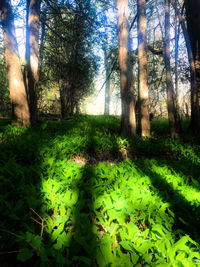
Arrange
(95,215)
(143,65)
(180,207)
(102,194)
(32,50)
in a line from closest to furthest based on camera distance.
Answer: (95,215) < (180,207) < (102,194) < (143,65) < (32,50)

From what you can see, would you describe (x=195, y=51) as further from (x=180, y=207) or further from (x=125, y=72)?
(x=180, y=207)

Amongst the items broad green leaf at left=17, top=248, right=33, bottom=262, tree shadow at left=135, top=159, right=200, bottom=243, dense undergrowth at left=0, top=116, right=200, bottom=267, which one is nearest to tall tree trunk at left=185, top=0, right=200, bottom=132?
dense undergrowth at left=0, top=116, right=200, bottom=267

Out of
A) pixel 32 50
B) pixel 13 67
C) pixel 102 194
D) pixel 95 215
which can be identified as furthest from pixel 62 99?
pixel 95 215

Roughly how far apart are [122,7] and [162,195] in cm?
570

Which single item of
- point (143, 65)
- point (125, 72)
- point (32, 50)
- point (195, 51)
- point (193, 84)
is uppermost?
point (32, 50)

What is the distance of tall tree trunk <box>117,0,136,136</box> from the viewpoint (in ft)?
16.4

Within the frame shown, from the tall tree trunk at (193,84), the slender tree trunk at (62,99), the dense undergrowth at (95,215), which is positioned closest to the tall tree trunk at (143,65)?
the tall tree trunk at (193,84)

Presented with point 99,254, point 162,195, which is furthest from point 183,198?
point 99,254

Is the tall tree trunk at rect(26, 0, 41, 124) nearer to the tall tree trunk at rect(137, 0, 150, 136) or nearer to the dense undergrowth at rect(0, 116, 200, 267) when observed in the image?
the dense undergrowth at rect(0, 116, 200, 267)

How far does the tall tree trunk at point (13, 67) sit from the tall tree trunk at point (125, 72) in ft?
11.7

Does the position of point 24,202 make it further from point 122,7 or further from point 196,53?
point 196,53

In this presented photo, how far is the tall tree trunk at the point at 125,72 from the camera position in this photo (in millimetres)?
5000

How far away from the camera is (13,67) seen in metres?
5.42

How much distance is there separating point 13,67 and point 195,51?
272 inches
